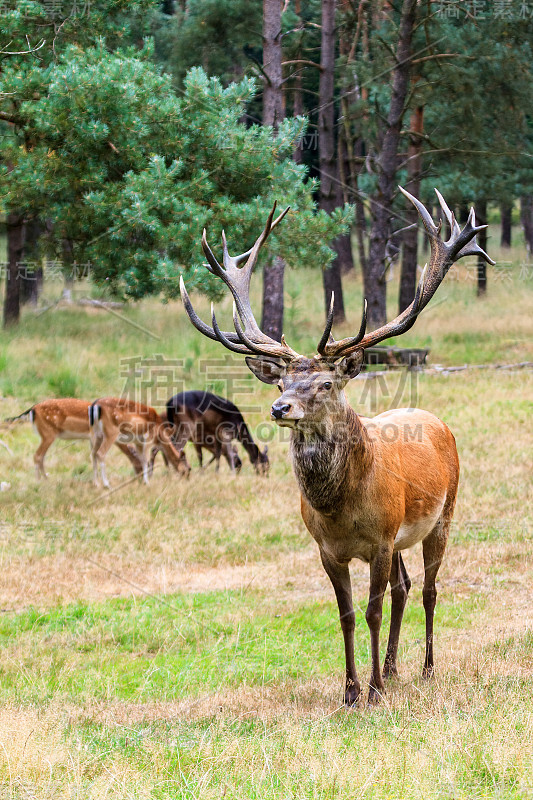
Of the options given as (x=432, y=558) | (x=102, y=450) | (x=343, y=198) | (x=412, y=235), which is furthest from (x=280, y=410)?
(x=343, y=198)

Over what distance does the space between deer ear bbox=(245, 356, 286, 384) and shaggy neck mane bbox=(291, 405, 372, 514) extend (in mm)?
410

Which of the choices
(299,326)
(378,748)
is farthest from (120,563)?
(299,326)

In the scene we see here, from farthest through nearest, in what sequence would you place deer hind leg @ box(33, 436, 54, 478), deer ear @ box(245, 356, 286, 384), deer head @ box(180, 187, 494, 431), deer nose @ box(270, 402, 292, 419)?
deer hind leg @ box(33, 436, 54, 478), deer ear @ box(245, 356, 286, 384), deer head @ box(180, 187, 494, 431), deer nose @ box(270, 402, 292, 419)

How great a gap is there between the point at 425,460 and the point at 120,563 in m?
3.52

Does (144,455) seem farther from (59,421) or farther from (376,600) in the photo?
(376,600)

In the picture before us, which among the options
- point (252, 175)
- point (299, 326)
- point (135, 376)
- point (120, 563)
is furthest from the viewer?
point (299, 326)

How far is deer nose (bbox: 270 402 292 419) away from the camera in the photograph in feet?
14.7

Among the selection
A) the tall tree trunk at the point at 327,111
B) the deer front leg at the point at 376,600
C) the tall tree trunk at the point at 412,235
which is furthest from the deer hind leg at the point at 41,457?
the tall tree trunk at the point at 412,235

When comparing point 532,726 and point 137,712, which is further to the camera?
point 137,712

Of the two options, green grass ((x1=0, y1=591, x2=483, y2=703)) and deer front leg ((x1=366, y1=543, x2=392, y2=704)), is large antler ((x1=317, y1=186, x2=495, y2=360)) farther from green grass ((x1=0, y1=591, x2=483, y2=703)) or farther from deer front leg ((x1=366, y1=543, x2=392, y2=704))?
green grass ((x1=0, y1=591, x2=483, y2=703))

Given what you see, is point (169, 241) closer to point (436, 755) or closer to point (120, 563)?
point (120, 563)

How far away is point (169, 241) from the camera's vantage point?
10.1 m

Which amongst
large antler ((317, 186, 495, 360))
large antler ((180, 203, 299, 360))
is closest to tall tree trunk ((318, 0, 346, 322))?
large antler ((180, 203, 299, 360))

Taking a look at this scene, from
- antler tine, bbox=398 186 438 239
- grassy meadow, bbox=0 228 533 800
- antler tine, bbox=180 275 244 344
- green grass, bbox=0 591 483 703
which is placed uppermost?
antler tine, bbox=398 186 438 239
